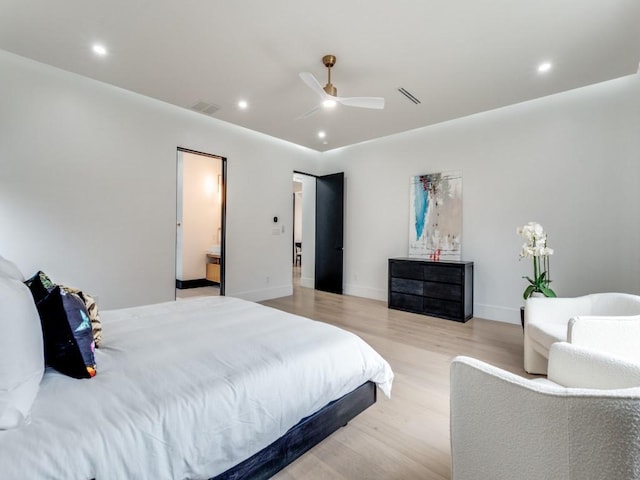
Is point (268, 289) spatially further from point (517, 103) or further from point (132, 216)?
point (517, 103)

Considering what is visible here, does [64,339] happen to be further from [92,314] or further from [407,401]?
[407,401]

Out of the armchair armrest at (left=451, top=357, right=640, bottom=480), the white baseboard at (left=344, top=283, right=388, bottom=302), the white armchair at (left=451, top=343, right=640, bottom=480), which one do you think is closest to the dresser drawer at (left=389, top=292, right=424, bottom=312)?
the white baseboard at (left=344, top=283, right=388, bottom=302)

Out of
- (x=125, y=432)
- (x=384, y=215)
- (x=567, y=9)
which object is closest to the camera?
(x=125, y=432)

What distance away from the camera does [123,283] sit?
3.71 metres

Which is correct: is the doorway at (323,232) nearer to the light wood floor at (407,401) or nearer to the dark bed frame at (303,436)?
the light wood floor at (407,401)

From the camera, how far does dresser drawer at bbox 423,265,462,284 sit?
4.09 meters

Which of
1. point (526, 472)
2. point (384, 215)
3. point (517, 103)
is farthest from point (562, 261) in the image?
point (526, 472)

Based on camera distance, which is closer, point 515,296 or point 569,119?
point 569,119

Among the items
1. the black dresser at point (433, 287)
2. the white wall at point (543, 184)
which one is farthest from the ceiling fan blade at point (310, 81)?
the black dresser at point (433, 287)

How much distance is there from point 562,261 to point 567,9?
2731mm

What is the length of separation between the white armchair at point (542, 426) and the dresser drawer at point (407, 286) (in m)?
3.29

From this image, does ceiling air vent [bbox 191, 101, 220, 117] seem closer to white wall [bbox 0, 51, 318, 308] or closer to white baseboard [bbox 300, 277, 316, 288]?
white wall [bbox 0, 51, 318, 308]

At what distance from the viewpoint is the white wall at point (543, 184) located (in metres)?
3.35

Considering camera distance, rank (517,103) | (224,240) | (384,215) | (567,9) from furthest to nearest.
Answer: (384,215)
(224,240)
(517,103)
(567,9)
